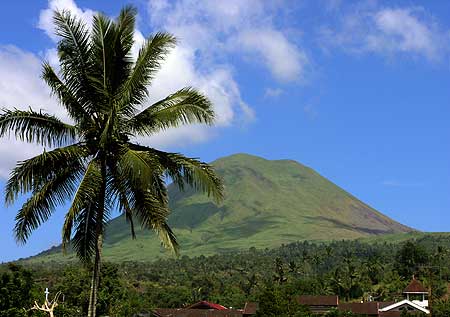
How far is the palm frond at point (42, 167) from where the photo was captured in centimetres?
1491

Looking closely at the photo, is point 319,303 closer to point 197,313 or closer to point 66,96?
point 197,313

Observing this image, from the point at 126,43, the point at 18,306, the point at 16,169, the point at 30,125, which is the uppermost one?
the point at 126,43

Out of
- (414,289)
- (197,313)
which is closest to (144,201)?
(197,313)

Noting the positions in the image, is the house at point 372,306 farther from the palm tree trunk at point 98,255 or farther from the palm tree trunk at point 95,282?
the palm tree trunk at point 95,282

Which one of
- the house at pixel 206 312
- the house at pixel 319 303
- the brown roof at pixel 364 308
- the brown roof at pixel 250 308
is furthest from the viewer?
the house at pixel 319 303

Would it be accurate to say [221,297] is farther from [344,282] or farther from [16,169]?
[16,169]

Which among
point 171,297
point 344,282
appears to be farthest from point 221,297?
point 344,282

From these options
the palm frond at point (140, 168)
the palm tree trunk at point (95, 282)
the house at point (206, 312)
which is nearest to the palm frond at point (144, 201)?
the palm frond at point (140, 168)

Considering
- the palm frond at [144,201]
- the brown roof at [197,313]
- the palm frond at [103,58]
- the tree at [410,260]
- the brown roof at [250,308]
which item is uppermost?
the tree at [410,260]

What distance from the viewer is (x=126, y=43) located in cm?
1585

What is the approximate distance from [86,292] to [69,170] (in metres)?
83.2

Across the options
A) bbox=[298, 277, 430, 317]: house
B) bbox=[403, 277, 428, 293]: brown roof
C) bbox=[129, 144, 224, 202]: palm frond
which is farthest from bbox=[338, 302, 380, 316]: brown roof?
bbox=[129, 144, 224, 202]: palm frond

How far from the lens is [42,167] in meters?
15.0

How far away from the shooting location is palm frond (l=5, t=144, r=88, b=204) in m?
14.9
